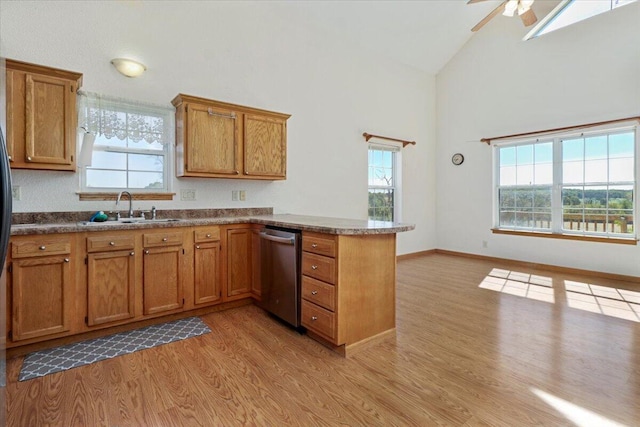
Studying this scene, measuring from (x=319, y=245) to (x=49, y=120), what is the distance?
90.9 inches

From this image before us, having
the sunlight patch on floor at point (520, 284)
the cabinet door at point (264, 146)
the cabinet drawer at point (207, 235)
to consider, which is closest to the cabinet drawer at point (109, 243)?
the cabinet drawer at point (207, 235)

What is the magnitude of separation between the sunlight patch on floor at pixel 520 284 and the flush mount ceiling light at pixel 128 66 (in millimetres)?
4471

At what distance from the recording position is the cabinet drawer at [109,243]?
2.39 meters

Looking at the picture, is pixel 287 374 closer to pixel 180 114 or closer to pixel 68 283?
pixel 68 283

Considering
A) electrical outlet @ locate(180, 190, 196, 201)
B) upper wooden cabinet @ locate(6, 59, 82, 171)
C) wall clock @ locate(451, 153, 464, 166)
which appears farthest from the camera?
wall clock @ locate(451, 153, 464, 166)

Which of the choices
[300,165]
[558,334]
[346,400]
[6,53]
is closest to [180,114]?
[6,53]

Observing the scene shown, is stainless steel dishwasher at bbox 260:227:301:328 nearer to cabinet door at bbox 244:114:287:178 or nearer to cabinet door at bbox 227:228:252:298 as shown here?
cabinet door at bbox 227:228:252:298

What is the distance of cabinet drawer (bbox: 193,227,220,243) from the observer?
9.45ft

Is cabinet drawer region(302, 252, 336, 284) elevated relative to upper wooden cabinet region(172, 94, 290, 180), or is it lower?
lower

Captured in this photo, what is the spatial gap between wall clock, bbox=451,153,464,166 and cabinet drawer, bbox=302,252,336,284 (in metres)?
4.51

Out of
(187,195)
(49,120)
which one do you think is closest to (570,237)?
(187,195)

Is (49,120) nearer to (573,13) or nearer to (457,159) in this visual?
(457,159)

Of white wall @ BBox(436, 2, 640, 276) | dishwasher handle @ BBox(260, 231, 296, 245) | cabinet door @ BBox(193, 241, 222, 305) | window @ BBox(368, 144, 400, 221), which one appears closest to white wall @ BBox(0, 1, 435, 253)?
window @ BBox(368, 144, 400, 221)

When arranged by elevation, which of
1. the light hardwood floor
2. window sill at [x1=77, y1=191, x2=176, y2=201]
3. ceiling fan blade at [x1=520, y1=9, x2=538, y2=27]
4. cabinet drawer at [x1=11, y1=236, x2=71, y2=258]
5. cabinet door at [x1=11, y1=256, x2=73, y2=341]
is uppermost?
ceiling fan blade at [x1=520, y1=9, x2=538, y2=27]
